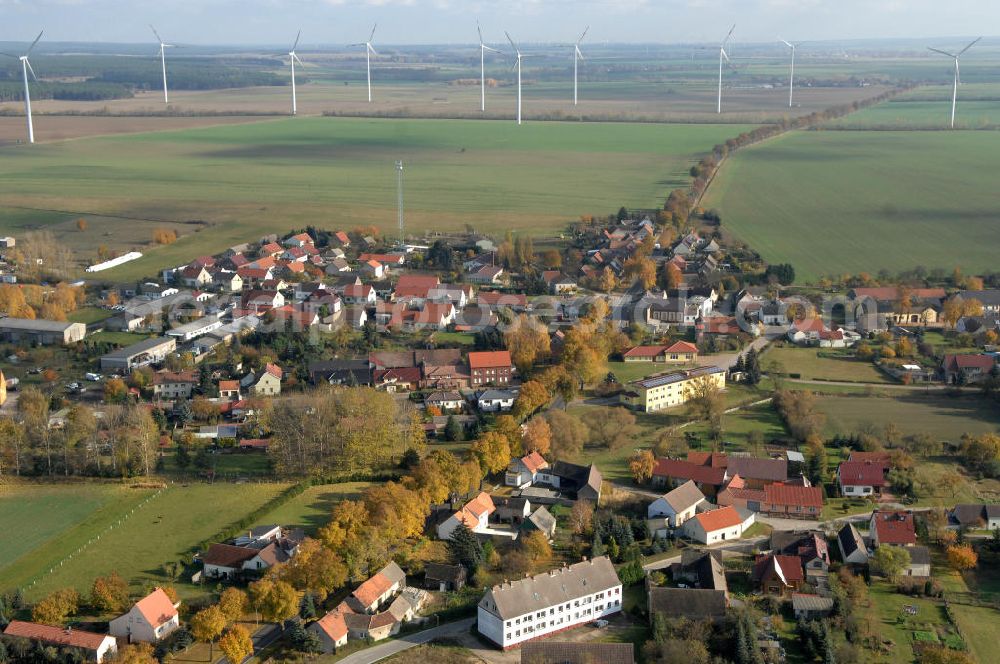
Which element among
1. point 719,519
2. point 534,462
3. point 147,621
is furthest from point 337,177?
point 147,621

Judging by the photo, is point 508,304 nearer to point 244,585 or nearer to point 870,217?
point 244,585

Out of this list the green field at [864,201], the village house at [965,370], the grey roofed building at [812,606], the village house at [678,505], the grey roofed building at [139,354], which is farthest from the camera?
the green field at [864,201]

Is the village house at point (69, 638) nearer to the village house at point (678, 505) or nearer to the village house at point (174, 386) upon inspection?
the village house at point (678, 505)

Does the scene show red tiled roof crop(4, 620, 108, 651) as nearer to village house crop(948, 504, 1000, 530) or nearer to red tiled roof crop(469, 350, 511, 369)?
red tiled roof crop(469, 350, 511, 369)

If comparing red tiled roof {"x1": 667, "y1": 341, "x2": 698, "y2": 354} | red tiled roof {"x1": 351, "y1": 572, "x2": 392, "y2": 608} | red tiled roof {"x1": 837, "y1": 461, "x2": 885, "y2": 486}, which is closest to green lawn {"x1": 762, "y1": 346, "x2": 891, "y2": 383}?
red tiled roof {"x1": 667, "y1": 341, "x2": 698, "y2": 354}

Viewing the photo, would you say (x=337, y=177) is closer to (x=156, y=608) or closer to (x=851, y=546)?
(x=156, y=608)

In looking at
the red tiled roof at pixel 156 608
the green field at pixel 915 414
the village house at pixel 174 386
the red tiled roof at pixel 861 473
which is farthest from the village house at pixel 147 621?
the green field at pixel 915 414

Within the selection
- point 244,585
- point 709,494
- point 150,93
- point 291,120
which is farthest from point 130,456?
point 150,93
